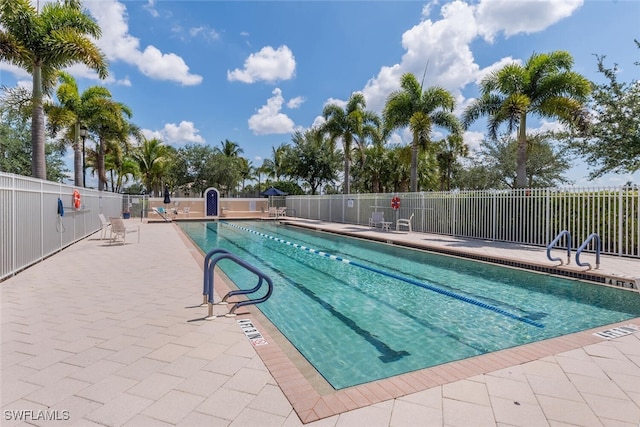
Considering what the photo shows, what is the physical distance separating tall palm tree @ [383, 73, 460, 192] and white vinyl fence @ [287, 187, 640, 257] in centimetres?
215

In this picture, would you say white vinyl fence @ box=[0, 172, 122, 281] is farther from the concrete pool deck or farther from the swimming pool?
the swimming pool

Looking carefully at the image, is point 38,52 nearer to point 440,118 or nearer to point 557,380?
point 557,380

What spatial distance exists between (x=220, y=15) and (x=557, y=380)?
15968mm

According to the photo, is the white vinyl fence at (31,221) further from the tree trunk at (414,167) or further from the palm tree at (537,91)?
the palm tree at (537,91)

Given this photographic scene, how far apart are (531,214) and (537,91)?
5273mm

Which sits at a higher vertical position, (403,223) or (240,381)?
(403,223)

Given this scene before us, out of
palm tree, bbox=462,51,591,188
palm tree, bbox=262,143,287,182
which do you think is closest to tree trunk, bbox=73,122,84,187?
palm tree, bbox=462,51,591,188

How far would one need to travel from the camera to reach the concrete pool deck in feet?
7.79

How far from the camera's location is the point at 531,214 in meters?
11.5

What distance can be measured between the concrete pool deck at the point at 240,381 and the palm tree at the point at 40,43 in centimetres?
894

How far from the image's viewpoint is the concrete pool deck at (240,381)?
2.38 metres

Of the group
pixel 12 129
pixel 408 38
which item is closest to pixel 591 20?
pixel 408 38

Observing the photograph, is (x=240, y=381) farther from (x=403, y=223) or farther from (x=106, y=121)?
(x=106, y=121)

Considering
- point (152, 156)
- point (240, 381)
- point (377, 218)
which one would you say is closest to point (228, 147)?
point (152, 156)
